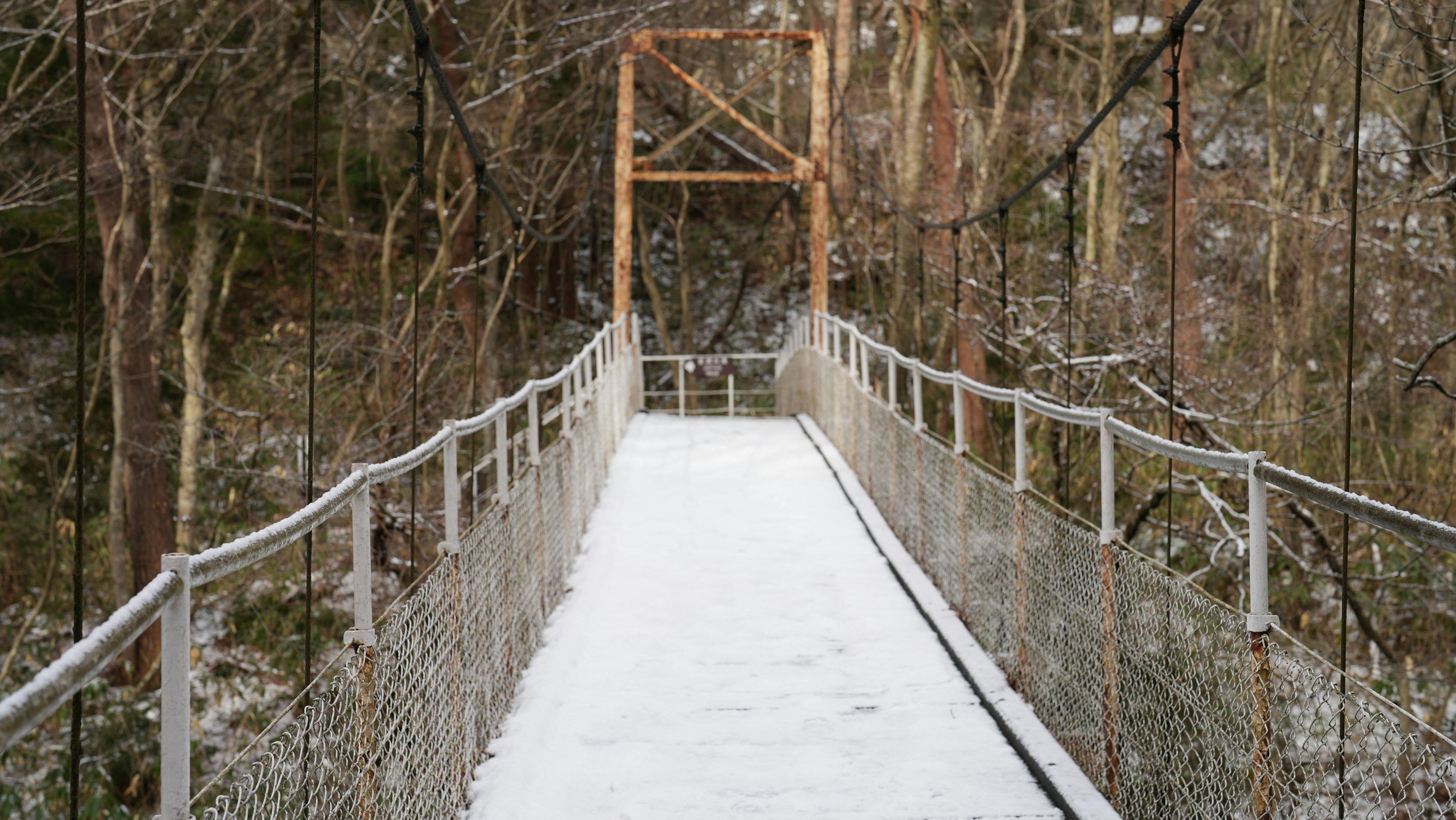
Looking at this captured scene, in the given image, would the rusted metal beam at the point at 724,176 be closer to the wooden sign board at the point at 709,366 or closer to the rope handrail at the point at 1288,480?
the wooden sign board at the point at 709,366

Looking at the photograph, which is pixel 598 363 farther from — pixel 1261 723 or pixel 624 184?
pixel 624 184

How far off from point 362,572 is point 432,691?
26.5 inches

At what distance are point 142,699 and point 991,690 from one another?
1058 cm

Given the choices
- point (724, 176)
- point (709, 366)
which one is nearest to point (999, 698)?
point (709, 366)

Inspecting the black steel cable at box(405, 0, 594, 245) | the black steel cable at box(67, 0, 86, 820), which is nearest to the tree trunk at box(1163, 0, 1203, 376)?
the black steel cable at box(405, 0, 594, 245)

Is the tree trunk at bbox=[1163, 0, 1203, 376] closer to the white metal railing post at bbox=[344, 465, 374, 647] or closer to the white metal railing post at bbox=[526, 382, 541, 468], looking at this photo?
the white metal railing post at bbox=[526, 382, 541, 468]

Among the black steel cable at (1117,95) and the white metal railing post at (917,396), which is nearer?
the black steel cable at (1117,95)

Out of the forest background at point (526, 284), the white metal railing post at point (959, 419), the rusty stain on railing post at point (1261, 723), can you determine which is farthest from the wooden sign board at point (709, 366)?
the rusty stain on railing post at point (1261, 723)

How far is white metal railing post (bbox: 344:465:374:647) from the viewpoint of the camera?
252 cm

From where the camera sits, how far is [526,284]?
2338cm

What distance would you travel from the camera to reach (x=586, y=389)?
8625mm

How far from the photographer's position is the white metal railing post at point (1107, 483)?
364cm

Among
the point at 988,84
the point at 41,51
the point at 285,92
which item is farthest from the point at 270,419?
the point at 988,84

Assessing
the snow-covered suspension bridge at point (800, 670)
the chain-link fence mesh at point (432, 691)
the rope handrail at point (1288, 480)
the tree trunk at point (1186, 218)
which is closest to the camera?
the rope handrail at point (1288, 480)
